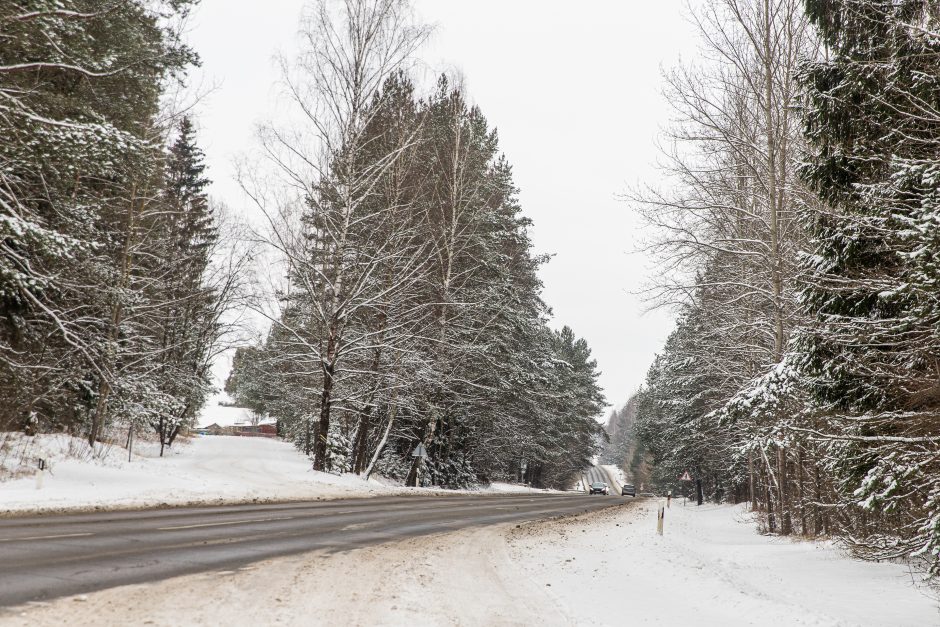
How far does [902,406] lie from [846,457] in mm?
1084

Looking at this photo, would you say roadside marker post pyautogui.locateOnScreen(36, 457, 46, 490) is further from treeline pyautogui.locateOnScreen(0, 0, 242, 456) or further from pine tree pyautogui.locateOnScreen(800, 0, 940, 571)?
pine tree pyautogui.locateOnScreen(800, 0, 940, 571)

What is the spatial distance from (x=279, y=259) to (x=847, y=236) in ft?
56.6

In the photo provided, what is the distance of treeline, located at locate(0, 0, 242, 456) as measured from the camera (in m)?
10.6

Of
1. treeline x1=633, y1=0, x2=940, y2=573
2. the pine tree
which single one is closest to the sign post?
treeline x1=633, y1=0, x2=940, y2=573

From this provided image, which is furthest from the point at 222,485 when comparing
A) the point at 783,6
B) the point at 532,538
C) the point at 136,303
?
the point at 783,6

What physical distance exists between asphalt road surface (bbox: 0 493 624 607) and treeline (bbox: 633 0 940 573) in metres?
7.31

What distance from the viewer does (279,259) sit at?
2050 centimetres

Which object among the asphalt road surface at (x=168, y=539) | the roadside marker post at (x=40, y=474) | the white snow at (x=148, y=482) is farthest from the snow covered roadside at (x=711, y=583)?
the roadside marker post at (x=40, y=474)

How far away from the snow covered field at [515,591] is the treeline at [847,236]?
93 cm

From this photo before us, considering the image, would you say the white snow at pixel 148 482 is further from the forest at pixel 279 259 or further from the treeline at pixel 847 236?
the treeline at pixel 847 236

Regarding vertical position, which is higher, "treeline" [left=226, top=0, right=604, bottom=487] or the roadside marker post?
"treeline" [left=226, top=0, right=604, bottom=487]

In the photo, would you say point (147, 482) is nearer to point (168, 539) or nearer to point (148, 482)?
point (148, 482)

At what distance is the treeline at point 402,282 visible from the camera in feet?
66.9

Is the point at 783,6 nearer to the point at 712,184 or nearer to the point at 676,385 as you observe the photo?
the point at 712,184
